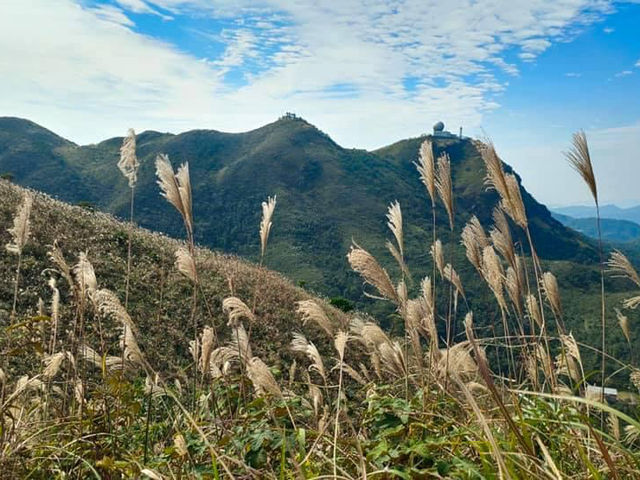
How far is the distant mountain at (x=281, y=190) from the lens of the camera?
79.9 meters

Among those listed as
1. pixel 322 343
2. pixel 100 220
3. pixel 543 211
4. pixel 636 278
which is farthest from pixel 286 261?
pixel 543 211

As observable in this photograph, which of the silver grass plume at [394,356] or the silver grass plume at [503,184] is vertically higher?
the silver grass plume at [503,184]

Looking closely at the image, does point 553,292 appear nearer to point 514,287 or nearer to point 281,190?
point 514,287

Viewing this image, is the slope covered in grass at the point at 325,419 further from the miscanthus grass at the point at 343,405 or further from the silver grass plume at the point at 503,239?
the silver grass plume at the point at 503,239

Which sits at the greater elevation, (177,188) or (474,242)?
(177,188)

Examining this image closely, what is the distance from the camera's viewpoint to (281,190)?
339 ft

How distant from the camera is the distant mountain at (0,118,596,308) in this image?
7994cm

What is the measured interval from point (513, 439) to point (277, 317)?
1533cm

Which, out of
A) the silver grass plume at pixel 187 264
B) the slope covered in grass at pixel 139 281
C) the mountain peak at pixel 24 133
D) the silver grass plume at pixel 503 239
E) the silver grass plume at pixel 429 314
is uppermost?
the mountain peak at pixel 24 133

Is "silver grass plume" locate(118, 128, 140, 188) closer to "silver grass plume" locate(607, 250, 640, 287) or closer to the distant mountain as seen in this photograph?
"silver grass plume" locate(607, 250, 640, 287)

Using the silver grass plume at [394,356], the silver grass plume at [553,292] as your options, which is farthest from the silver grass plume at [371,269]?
the silver grass plume at [553,292]

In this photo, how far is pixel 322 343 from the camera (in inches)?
630

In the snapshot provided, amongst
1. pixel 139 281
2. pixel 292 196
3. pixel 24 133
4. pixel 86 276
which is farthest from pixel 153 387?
pixel 24 133

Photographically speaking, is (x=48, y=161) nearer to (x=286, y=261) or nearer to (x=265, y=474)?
(x=286, y=261)
